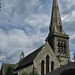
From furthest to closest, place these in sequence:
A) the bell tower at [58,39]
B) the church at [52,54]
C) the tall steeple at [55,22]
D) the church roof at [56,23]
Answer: the tall steeple at [55,22]
the church roof at [56,23]
the bell tower at [58,39]
the church at [52,54]

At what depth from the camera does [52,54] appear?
3447cm

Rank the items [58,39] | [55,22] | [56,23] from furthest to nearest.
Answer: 1. [55,22]
2. [56,23]
3. [58,39]

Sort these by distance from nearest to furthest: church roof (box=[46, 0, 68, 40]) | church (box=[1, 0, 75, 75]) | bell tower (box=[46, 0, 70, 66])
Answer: church (box=[1, 0, 75, 75])
bell tower (box=[46, 0, 70, 66])
church roof (box=[46, 0, 68, 40])

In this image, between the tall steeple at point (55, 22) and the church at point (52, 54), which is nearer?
the church at point (52, 54)

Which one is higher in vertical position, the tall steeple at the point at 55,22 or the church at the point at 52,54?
the tall steeple at the point at 55,22

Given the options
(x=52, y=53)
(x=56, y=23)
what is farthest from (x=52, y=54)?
(x=56, y=23)

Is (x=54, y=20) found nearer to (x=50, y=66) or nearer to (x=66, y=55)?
(x=66, y=55)

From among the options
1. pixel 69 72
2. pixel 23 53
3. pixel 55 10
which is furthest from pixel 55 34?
pixel 69 72

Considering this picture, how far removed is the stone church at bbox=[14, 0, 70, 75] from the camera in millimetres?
31953

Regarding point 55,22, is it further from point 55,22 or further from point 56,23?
point 56,23

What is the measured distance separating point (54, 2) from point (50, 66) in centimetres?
2493

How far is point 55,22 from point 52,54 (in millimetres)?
14306

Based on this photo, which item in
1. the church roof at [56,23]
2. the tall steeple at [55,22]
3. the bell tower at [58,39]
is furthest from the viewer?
the tall steeple at [55,22]

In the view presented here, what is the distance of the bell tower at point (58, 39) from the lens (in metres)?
39.7
